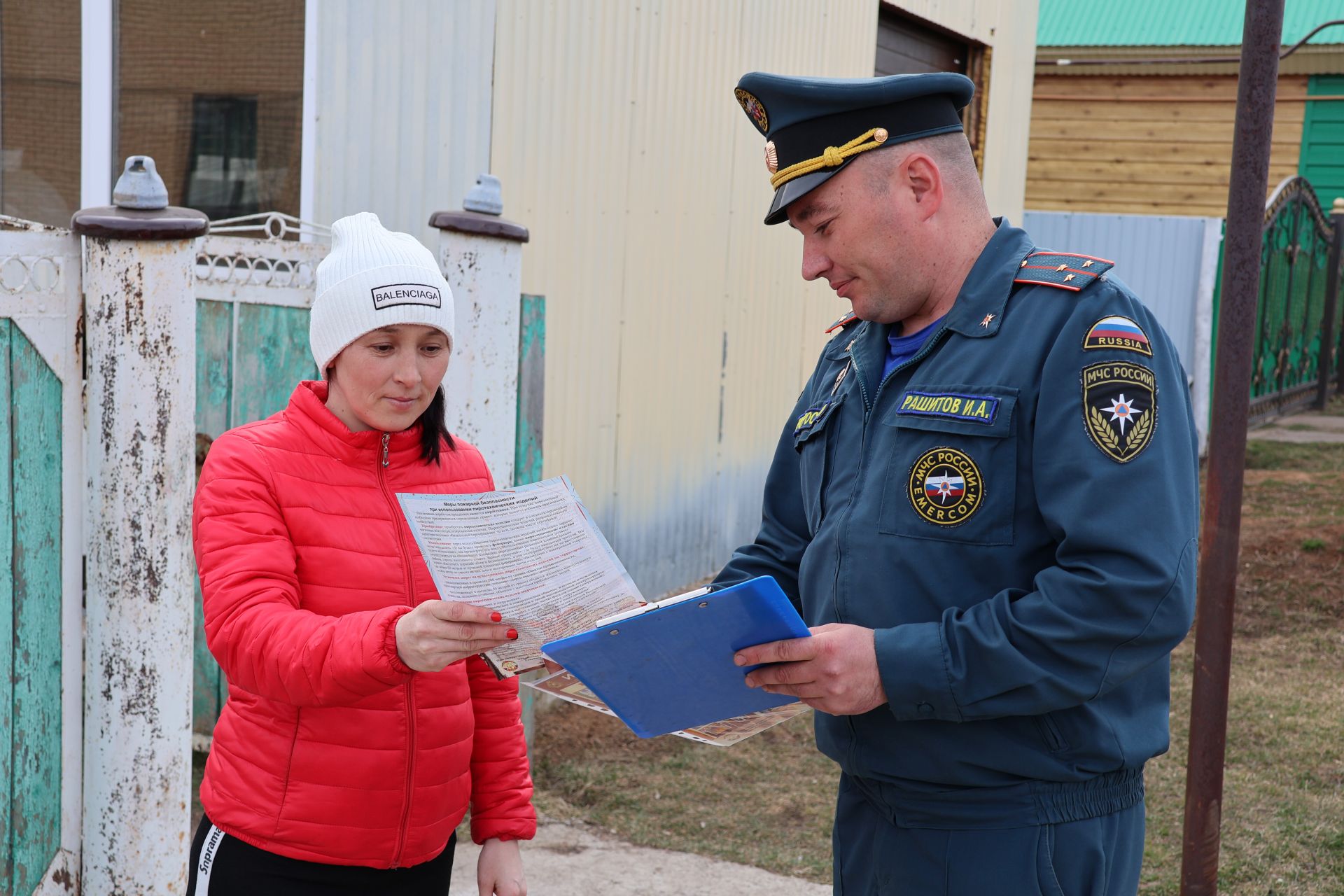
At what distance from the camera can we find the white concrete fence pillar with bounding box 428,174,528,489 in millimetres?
4086

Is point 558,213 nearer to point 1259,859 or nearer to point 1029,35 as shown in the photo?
point 1259,859

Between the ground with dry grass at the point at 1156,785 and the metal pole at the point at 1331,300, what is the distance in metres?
10.3

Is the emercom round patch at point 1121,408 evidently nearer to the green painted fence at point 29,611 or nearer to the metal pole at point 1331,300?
the green painted fence at point 29,611

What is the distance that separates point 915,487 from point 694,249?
4.58m

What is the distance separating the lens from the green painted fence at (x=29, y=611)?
3.00 m

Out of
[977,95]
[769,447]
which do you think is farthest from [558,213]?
[977,95]

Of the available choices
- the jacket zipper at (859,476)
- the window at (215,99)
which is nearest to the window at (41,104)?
the window at (215,99)

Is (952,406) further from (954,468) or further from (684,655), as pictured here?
(684,655)

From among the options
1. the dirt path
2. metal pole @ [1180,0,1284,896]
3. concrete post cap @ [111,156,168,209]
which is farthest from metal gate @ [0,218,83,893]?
metal pole @ [1180,0,1284,896]

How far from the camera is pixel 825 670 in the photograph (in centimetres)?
188

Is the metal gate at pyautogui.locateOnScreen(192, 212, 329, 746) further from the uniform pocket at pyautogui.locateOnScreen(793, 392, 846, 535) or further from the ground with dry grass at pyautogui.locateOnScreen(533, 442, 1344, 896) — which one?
the uniform pocket at pyautogui.locateOnScreen(793, 392, 846, 535)

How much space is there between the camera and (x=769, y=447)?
747cm

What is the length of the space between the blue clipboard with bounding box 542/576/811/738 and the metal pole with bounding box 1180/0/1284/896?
1877mm

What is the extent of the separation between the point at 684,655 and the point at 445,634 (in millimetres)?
333
